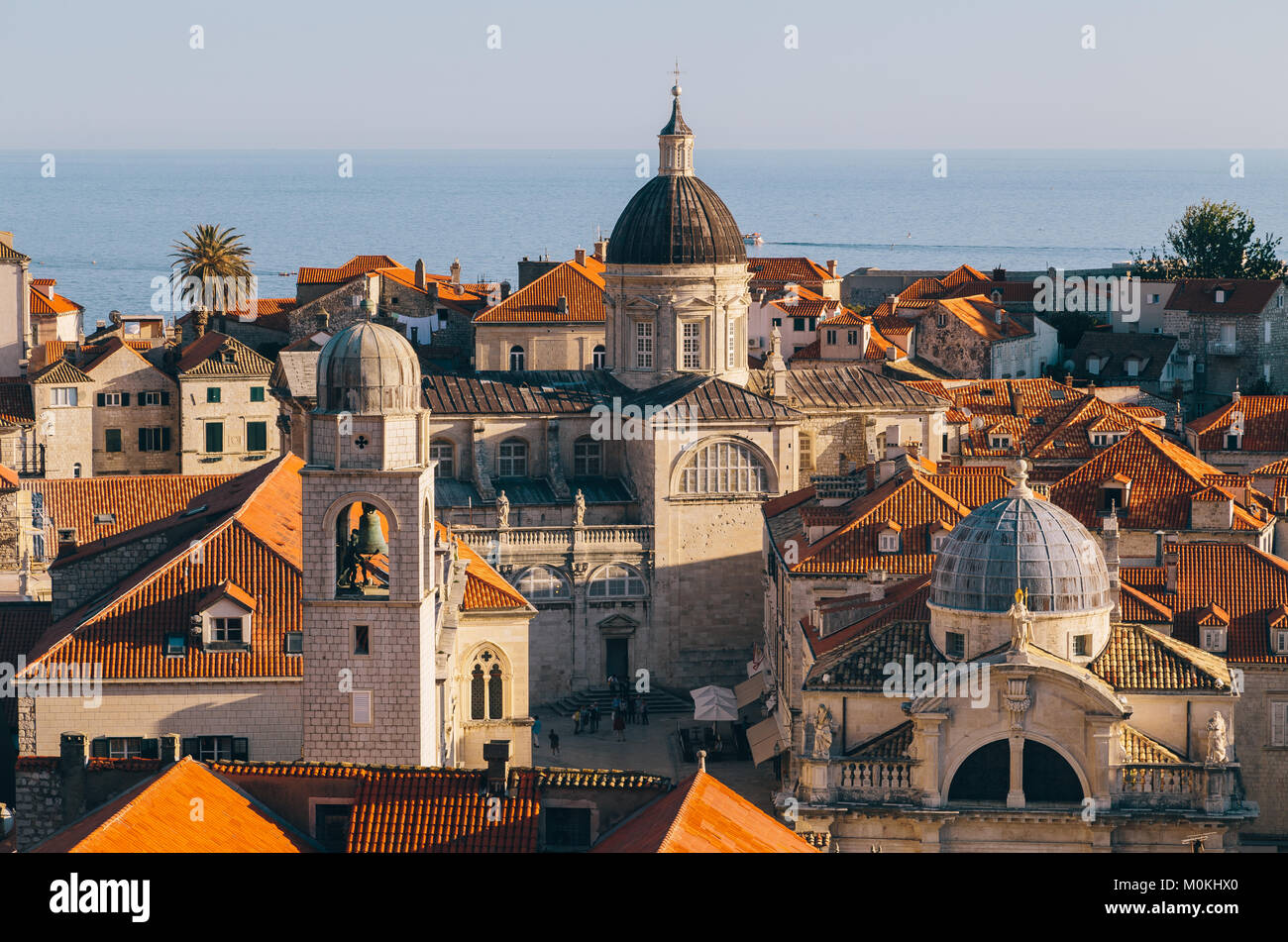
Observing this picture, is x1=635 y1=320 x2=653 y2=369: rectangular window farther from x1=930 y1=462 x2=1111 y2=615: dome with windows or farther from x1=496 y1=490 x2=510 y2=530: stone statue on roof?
x1=930 y1=462 x2=1111 y2=615: dome with windows

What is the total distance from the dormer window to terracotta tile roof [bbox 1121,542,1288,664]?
219 millimetres

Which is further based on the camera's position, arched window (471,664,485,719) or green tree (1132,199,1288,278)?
green tree (1132,199,1288,278)

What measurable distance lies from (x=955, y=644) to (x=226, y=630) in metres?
14.6

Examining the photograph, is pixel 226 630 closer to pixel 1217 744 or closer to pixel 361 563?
pixel 361 563

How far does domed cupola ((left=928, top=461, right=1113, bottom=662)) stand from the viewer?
49.5 metres

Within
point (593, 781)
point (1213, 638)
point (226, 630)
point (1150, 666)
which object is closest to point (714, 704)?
point (1213, 638)

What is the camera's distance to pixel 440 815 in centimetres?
4112

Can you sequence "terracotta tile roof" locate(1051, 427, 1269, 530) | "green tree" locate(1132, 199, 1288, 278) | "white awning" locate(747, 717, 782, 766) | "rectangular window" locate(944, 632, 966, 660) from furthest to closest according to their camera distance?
"green tree" locate(1132, 199, 1288, 278), "terracotta tile roof" locate(1051, 427, 1269, 530), "white awning" locate(747, 717, 782, 766), "rectangular window" locate(944, 632, 966, 660)

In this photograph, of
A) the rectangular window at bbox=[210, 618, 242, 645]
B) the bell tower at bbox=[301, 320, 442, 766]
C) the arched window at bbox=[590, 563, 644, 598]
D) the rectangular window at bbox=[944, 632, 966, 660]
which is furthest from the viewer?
the arched window at bbox=[590, 563, 644, 598]

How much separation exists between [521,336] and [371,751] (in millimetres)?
54110

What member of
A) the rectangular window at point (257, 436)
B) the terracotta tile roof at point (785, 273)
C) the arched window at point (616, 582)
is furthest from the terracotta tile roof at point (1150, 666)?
the terracotta tile roof at point (785, 273)

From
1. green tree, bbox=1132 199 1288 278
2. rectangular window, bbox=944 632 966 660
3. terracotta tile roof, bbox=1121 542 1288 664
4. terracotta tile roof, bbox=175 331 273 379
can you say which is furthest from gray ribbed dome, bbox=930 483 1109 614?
green tree, bbox=1132 199 1288 278
